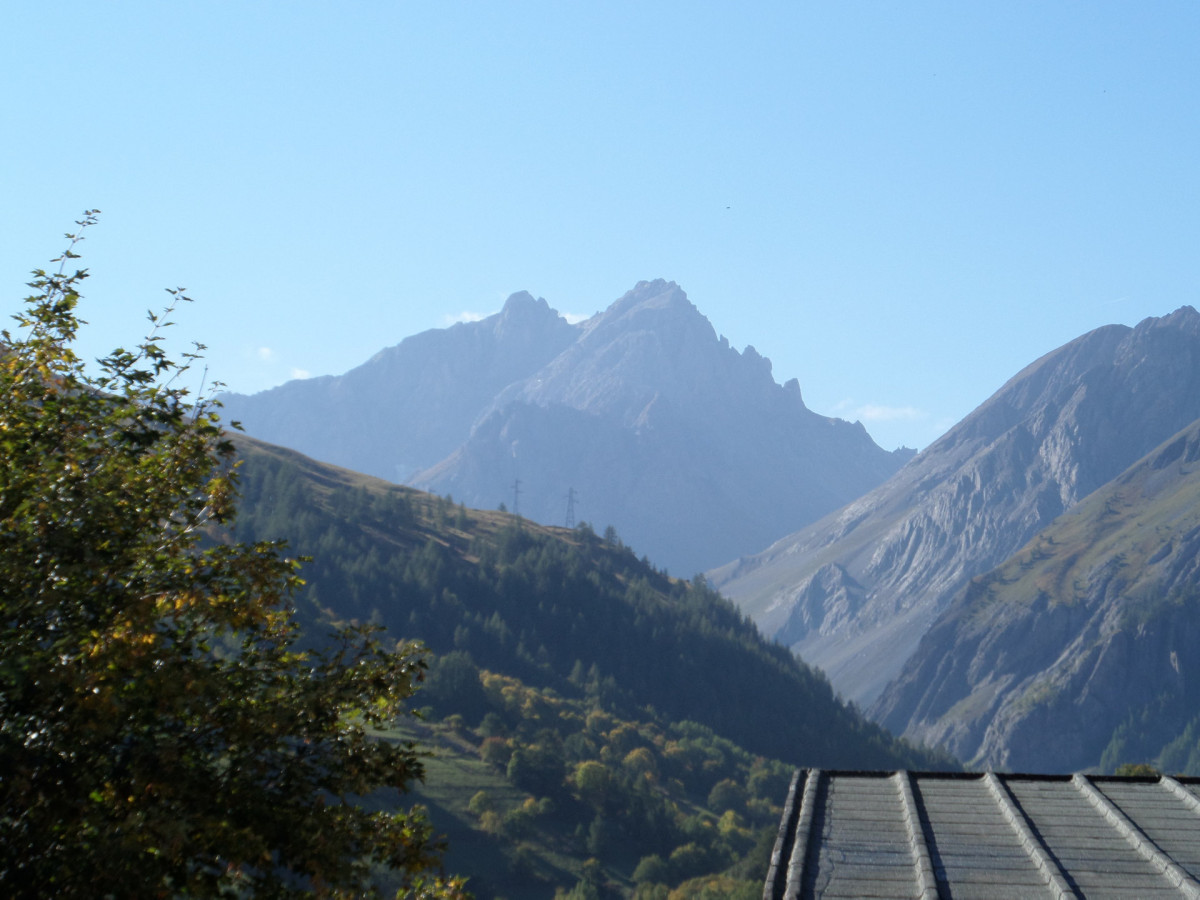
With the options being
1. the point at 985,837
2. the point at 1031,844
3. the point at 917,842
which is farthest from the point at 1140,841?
the point at 917,842

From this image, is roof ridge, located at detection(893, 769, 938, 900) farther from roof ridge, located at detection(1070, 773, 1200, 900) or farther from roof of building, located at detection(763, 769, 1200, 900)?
roof ridge, located at detection(1070, 773, 1200, 900)

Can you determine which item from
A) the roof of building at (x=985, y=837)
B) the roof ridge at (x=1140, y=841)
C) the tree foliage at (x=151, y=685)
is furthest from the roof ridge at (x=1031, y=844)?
the tree foliage at (x=151, y=685)

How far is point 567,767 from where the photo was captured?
179m

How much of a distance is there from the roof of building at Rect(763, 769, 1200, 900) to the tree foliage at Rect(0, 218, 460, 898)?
5.33 m

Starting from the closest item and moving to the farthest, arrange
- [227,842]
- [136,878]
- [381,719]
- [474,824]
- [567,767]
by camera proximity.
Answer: [136,878] → [227,842] → [381,719] → [474,824] → [567,767]

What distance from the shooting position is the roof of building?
12.7 metres

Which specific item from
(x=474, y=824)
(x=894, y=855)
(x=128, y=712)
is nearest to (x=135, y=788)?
(x=128, y=712)

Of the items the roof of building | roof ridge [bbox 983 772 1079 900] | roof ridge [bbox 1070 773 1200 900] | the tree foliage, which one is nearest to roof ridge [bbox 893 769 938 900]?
the roof of building

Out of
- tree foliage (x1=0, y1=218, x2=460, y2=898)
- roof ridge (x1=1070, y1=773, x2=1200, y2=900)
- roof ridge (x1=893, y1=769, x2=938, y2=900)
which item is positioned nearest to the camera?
tree foliage (x1=0, y1=218, x2=460, y2=898)

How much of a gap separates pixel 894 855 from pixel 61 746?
10490 millimetres

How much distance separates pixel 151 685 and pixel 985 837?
446 inches

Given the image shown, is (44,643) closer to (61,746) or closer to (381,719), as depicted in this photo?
(61,746)

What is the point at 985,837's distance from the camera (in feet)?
47.8

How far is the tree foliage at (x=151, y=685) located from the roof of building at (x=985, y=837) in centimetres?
533
